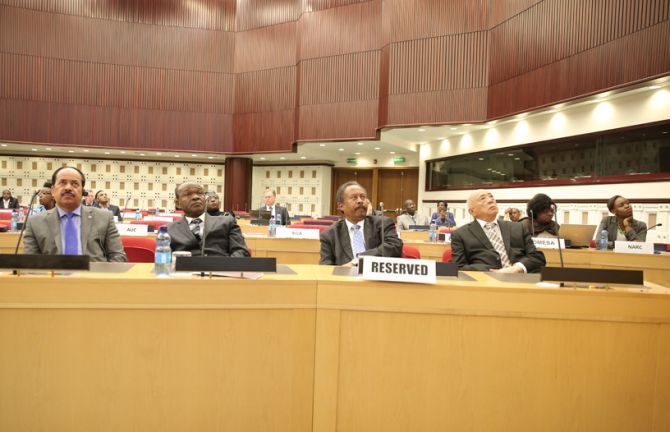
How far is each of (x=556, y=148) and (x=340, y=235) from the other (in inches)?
330

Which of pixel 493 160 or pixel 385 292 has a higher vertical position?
pixel 493 160

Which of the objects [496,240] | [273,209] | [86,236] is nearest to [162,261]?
[86,236]

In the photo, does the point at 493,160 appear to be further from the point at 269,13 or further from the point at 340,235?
the point at 340,235

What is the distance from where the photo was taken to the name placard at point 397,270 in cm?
202

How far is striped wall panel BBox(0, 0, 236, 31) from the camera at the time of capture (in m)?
14.8

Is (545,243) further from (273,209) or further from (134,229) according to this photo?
(273,209)

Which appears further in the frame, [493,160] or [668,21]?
[493,160]

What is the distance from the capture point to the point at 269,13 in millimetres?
15766

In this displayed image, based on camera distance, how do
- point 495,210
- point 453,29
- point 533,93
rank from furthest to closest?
point 453,29
point 533,93
point 495,210

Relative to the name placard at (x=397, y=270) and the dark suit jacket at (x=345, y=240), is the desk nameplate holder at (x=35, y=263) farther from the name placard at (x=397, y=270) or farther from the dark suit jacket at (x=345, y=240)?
the dark suit jacket at (x=345, y=240)

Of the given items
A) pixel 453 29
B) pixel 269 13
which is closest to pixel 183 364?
pixel 453 29

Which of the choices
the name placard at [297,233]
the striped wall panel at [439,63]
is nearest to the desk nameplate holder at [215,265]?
the name placard at [297,233]

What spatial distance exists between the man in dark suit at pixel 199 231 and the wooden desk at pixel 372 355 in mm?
1676

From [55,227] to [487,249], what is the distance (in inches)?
113
